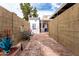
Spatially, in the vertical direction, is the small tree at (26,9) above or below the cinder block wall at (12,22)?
above

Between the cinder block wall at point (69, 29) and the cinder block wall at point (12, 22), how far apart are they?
0.90m

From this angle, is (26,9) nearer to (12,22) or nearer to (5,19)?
(5,19)

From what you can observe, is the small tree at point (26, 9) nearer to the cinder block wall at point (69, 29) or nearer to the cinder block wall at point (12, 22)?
the cinder block wall at point (12, 22)

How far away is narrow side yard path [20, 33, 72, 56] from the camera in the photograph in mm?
4770

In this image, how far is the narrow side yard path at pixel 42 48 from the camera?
4.77 m

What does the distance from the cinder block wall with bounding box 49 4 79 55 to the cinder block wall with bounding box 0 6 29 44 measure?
0.90 m

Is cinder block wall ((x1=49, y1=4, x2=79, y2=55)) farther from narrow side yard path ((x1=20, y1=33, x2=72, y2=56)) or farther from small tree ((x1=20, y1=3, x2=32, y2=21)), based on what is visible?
small tree ((x1=20, y1=3, x2=32, y2=21))

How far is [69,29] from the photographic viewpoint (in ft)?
17.0

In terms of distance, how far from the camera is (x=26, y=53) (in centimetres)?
482

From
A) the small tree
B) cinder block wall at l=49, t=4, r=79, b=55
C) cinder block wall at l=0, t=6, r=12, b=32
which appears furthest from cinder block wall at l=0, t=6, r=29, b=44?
cinder block wall at l=49, t=4, r=79, b=55

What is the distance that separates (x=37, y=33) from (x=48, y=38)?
23.9 inches

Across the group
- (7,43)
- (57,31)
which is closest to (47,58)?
(7,43)

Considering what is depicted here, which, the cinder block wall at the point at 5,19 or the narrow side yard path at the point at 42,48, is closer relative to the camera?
the cinder block wall at the point at 5,19

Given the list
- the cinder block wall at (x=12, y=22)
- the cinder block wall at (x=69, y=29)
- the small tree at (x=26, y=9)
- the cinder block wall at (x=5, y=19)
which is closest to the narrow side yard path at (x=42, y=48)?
the cinder block wall at (x=69, y=29)
